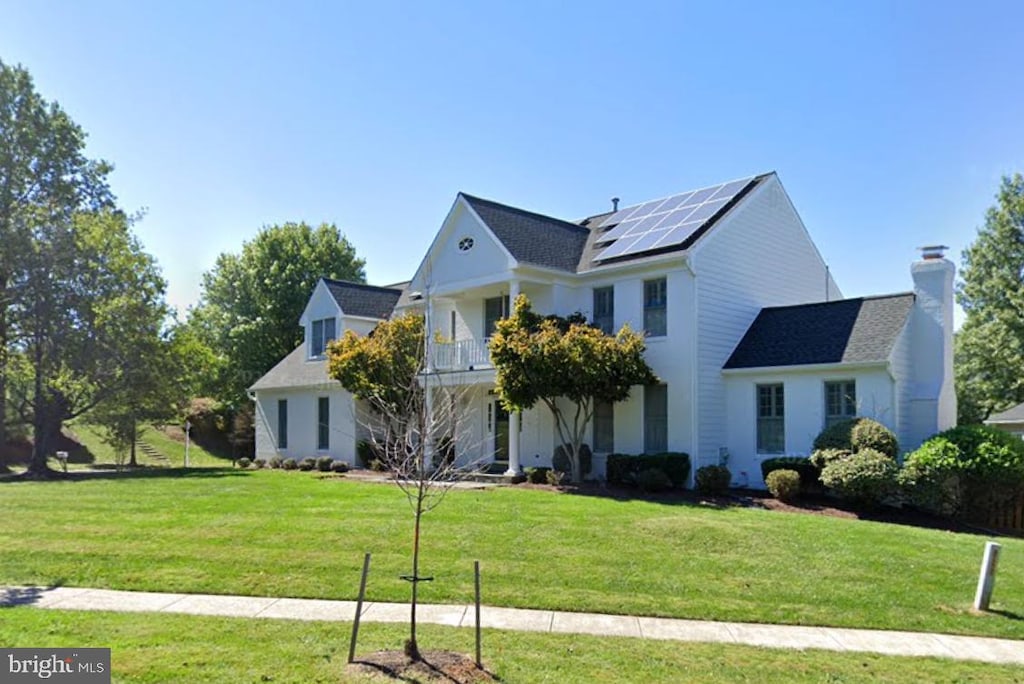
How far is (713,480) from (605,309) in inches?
244

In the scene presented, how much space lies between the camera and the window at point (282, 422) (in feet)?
104

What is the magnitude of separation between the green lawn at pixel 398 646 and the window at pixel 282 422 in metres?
23.7

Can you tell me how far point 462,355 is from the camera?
24.1 meters

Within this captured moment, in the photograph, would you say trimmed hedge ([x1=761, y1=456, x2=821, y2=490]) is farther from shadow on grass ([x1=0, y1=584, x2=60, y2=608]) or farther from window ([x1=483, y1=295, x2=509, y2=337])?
shadow on grass ([x1=0, y1=584, x2=60, y2=608])

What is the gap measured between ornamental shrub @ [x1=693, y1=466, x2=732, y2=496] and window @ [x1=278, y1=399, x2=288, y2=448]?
18.8 m

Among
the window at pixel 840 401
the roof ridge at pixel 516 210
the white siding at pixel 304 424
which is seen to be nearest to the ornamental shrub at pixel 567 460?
the window at pixel 840 401

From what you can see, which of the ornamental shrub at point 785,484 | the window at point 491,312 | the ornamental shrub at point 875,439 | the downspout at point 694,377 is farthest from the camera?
the window at point 491,312

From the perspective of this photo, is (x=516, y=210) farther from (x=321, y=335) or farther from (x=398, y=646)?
(x=398, y=646)

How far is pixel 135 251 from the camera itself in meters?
29.0

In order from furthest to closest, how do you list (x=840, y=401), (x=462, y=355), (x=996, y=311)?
(x=996, y=311) → (x=462, y=355) → (x=840, y=401)

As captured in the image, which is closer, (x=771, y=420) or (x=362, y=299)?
(x=771, y=420)

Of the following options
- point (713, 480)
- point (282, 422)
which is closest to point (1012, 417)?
point (713, 480)

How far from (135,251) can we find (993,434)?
27867 mm

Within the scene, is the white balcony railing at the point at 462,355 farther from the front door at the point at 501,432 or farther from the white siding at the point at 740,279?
the white siding at the point at 740,279
